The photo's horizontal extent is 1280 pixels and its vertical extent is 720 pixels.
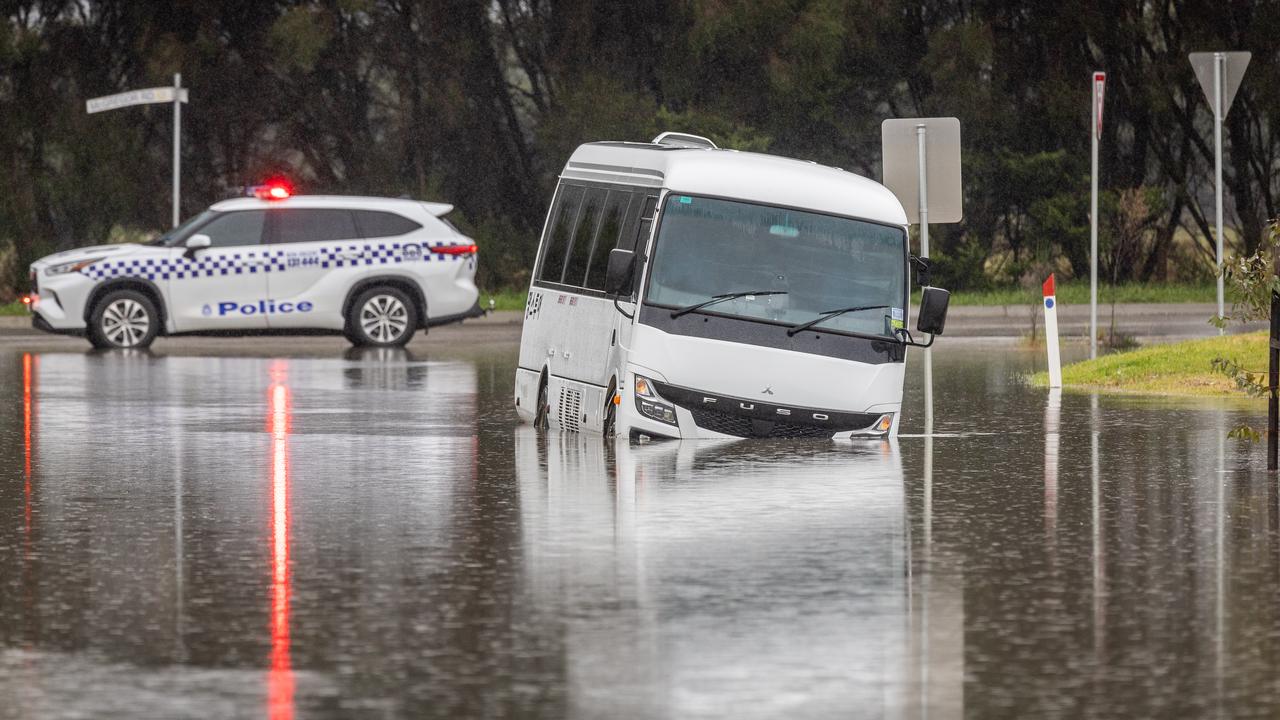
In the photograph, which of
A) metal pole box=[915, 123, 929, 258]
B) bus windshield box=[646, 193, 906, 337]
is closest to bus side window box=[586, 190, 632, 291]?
bus windshield box=[646, 193, 906, 337]

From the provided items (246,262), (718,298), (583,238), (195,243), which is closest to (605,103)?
(246,262)

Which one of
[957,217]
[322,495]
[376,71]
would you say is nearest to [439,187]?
[376,71]

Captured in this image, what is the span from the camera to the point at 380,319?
2880 cm

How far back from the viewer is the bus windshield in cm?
1577

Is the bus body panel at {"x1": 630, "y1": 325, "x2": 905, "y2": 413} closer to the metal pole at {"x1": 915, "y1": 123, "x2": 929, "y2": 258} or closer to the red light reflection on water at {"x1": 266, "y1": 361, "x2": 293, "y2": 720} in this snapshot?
the red light reflection on water at {"x1": 266, "y1": 361, "x2": 293, "y2": 720}

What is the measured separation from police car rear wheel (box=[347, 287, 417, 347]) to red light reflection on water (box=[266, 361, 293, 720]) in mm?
9062

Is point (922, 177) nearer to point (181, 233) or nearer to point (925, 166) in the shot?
point (925, 166)

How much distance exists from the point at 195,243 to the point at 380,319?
245cm

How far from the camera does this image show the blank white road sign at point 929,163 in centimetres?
2053

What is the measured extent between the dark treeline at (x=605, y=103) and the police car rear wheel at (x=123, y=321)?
28.9 feet

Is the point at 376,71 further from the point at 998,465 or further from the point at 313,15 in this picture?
the point at 998,465

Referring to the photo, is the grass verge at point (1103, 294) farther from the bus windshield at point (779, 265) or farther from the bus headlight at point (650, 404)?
the bus headlight at point (650, 404)

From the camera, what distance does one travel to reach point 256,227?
2833cm

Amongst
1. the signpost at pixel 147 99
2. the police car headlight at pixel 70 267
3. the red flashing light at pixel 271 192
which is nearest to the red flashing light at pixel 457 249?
the red flashing light at pixel 271 192
